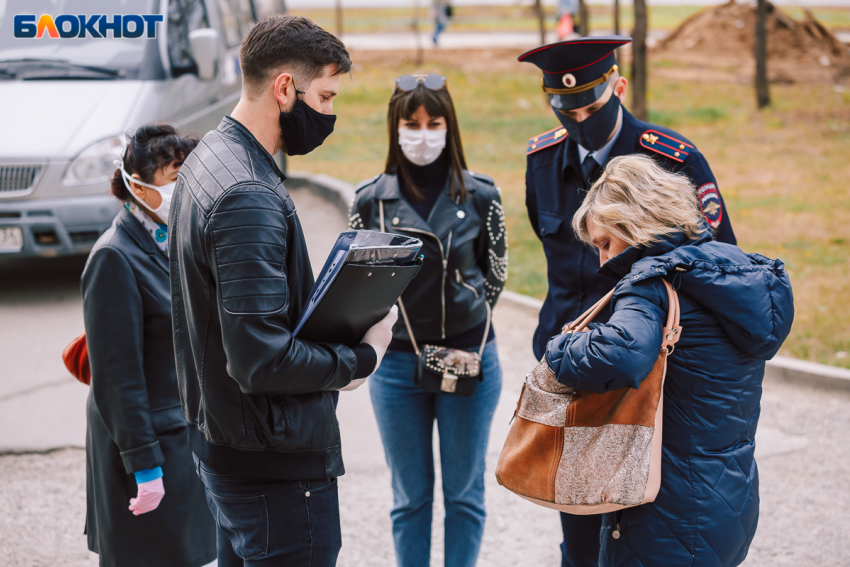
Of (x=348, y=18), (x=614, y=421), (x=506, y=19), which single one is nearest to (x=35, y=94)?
(x=614, y=421)

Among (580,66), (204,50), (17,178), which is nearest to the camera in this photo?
(580,66)

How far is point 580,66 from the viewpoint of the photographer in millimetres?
2852

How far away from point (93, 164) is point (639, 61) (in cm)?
980

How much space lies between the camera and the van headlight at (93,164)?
21.0 ft

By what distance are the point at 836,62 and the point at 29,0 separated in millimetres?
21316

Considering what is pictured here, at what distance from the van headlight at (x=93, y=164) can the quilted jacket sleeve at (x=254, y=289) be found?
5126mm

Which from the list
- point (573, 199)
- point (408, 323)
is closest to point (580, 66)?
point (573, 199)

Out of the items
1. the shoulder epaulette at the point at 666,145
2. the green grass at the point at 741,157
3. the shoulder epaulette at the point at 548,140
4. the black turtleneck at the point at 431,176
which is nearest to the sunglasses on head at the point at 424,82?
the black turtleneck at the point at 431,176

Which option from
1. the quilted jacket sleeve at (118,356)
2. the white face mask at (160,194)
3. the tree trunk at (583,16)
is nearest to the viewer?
the quilted jacket sleeve at (118,356)

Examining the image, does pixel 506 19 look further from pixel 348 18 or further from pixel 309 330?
pixel 309 330

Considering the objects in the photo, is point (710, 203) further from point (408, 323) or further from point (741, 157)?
point (741, 157)

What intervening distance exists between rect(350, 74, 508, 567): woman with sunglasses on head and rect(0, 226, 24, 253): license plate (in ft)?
14.6

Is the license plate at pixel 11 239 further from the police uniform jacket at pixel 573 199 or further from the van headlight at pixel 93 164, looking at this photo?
the police uniform jacket at pixel 573 199

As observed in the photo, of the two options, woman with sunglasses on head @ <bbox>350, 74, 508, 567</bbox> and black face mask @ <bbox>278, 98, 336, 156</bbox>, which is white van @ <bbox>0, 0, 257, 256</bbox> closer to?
woman with sunglasses on head @ <bbox>350, 74, 508, 567</bbox>
